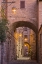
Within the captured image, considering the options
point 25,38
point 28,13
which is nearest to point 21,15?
point 28,13

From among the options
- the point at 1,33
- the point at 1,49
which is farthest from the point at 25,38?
the point at 1,33

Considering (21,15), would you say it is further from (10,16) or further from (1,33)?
(1,33)

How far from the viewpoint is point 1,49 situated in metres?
25.1

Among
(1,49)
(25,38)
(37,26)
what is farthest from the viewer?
(25,38)

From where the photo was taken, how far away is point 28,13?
1180 inches

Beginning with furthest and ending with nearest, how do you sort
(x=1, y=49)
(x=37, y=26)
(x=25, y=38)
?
(x=25, y=38)
(x=37, y=26)
(x=1, y=49)

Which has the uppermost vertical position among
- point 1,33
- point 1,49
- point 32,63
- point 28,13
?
point 28,13

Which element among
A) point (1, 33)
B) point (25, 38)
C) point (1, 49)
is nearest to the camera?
point (1, 33)

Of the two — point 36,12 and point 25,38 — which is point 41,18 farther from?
point 25,38

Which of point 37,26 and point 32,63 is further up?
point 37,26

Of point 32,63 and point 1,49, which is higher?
point 1,49

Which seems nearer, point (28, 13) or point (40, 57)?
point (40, 57)

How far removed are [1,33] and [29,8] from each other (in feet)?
46.9

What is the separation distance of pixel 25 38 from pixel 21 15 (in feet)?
136
